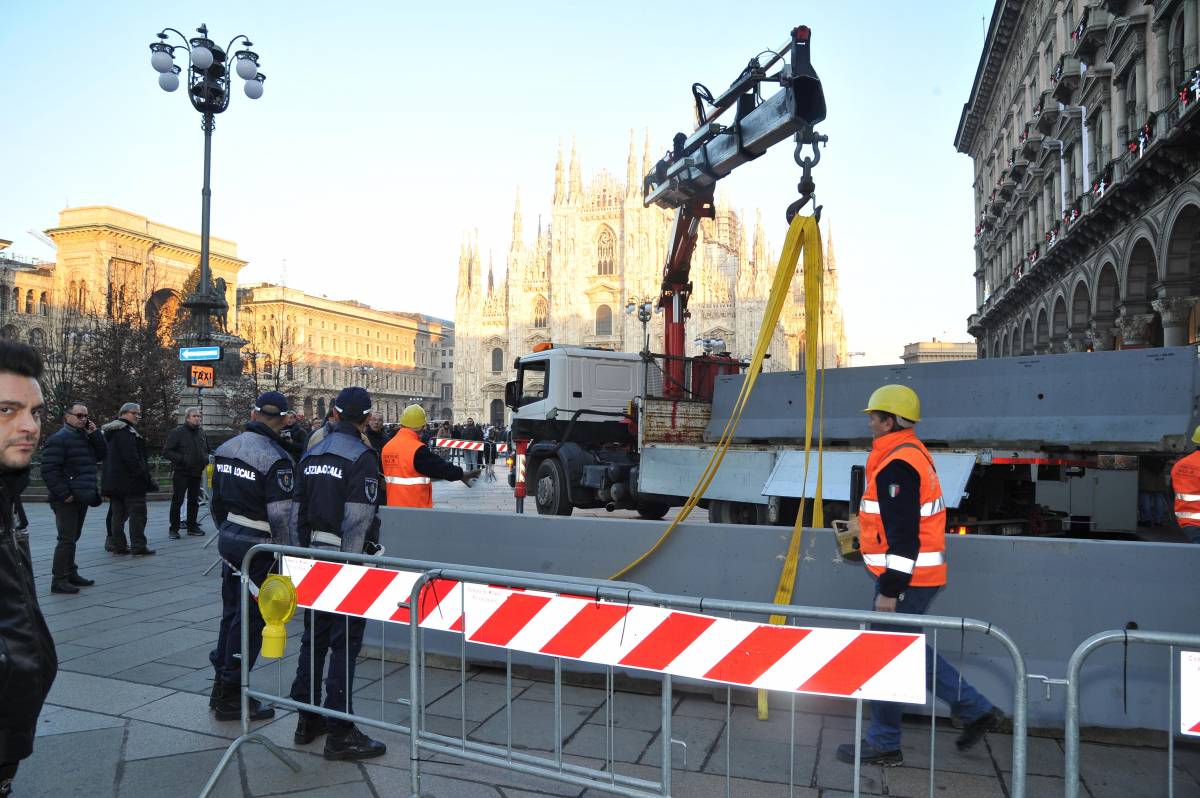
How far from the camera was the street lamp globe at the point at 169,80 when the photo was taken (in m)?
14.5

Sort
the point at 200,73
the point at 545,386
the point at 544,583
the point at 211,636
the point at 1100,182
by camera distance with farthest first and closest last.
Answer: the point at 1100,182, the point at 200,73, the point at 545,386, the point at 211,636, the point at 544,583

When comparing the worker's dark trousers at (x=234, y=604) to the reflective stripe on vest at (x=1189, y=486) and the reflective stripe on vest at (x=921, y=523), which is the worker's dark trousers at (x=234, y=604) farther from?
the reflective stripe on vest at (x=1189, y=486)

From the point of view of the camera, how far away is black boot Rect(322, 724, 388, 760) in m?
4.00

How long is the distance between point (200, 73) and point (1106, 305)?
21570mm

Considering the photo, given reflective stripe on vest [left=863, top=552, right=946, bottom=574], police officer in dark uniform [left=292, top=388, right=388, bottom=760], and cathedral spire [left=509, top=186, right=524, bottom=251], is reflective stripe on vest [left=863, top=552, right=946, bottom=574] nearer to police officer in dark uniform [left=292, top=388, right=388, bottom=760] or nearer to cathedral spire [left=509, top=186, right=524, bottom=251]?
police officer in dark uniform [left=292, top=388, right=388, bottom=760]

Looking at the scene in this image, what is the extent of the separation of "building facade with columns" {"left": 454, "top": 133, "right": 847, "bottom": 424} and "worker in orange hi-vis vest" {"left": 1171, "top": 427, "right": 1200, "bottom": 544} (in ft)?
187

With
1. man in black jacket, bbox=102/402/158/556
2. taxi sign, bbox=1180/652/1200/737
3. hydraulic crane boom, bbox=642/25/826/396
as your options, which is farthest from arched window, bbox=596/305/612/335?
taxi sign, bbox=1180/652/1200/737

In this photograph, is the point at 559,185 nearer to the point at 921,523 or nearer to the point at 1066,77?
the point at 1066,77

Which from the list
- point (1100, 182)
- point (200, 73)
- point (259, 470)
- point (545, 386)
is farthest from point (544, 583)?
point (1100, 182)

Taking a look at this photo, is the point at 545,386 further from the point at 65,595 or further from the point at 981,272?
Answer: the point at 981,272

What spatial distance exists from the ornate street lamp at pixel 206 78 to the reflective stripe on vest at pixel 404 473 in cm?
968

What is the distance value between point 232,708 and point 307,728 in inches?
25.7

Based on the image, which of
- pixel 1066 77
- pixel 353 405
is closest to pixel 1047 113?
pixel 1066 77

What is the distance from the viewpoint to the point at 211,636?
6.17m
